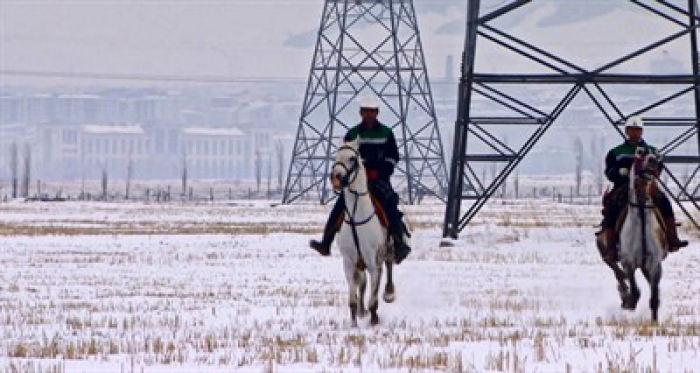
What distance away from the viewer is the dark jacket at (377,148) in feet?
54.4

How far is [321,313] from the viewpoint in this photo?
17.7m

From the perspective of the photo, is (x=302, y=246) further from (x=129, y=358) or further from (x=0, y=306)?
(x=129, y=358)

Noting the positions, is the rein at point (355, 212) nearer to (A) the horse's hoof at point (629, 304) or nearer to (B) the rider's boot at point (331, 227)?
(B) the rider's boot at point (331, 227)

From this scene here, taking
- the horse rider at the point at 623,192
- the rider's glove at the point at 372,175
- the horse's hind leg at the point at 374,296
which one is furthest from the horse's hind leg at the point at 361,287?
the horse rider at the point at 623,192

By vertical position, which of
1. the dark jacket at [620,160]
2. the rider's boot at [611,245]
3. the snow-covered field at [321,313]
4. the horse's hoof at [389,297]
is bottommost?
the snow-covered field at [321,313]

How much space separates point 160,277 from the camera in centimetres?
2558

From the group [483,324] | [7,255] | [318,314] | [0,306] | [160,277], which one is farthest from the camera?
[7,255]

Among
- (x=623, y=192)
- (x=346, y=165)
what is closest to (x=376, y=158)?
(x=346, y=165)

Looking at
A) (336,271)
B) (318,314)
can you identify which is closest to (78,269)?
(336,271)

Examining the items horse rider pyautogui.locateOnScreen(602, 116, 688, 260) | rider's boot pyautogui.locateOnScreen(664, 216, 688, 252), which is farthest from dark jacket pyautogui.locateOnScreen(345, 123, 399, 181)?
rider's boot pyautogui.locateOnScreen(664, 216, 688, 252)

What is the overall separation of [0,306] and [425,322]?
19.4 feet

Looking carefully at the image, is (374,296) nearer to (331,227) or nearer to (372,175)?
(331,227)

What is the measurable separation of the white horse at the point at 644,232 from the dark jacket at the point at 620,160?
822 millimetres

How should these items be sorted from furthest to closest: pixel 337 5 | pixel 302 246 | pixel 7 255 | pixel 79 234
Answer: pixel 337 5
pixel 79 234
pixel 302 246
pixel 7 255
